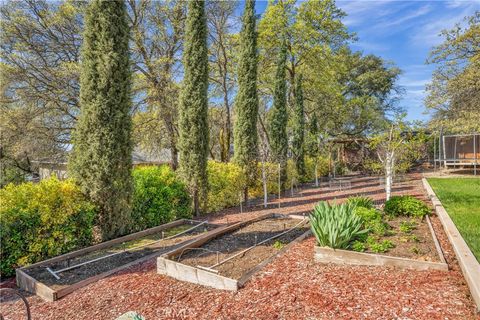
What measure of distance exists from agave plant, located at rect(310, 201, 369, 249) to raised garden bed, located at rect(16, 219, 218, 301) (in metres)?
2.77

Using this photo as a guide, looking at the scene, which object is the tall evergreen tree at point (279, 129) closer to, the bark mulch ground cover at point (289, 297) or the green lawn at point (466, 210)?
the green lawn at point (466, 210)

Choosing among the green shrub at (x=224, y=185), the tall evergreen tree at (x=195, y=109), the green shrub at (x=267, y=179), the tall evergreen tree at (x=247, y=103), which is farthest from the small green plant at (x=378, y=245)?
the green shrub at (x=267, y=179)

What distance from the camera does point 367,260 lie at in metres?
3.85

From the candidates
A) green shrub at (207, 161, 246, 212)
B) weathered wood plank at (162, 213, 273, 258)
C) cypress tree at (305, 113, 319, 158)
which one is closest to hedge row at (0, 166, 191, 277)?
weathered wood plank at (162, 213, 273, 258)

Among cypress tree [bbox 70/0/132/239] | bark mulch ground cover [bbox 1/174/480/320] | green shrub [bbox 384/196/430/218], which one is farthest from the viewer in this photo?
green shrub [bbox 384/196/430/218]

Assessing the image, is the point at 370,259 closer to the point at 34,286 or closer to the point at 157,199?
the point at 34,286

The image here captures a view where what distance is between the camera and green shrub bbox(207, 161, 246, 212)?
940 centimetres

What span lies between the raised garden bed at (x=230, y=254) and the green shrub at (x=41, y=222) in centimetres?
230

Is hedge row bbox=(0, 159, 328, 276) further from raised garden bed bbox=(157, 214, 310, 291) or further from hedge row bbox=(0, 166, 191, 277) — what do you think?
raised garden bed bbox=(157, 214, 310, 291)

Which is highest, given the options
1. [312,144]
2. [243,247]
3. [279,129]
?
[279,129]

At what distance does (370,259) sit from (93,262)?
13.9 ft

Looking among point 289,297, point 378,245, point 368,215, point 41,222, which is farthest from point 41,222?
point 368,215

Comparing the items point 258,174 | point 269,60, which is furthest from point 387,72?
point 258,174

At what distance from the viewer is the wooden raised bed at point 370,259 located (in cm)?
360
